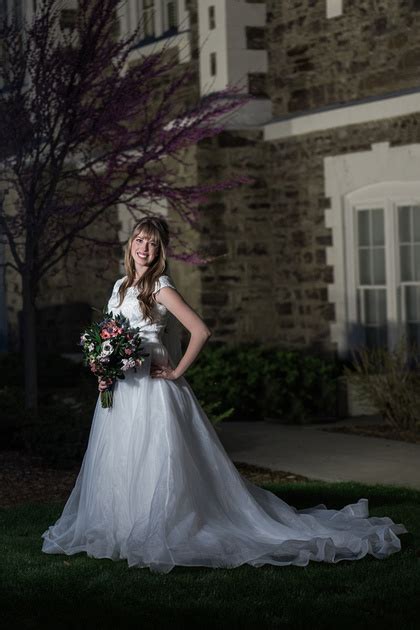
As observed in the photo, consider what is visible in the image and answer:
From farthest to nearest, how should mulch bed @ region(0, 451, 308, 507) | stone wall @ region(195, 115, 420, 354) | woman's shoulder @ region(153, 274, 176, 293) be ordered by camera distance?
stone wall @ region(195, 115, 420, 354) < mulch bed @ region(0, 451, 308, 507) < woman's shoulder @ region(153, 274, 176, 293)

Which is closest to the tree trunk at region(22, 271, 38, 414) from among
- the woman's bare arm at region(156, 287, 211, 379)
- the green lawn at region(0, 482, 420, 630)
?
the green lawn at region(0, 482, 420, 630)

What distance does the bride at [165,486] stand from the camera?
7.03 metres

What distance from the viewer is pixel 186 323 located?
7.20 meters

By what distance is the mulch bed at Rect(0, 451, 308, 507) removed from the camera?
9.39m

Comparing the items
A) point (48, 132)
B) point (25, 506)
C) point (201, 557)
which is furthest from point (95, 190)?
point (201, 557)

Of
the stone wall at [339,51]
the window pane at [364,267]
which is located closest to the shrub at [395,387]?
the window pane at [364,267]

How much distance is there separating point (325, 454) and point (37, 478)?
8.28 feet

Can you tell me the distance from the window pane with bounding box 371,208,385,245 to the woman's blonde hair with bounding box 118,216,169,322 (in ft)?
22.8

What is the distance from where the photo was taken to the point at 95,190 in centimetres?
1103

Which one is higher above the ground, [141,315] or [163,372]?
[141,315]

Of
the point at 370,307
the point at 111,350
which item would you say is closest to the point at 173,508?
the point at 111,350

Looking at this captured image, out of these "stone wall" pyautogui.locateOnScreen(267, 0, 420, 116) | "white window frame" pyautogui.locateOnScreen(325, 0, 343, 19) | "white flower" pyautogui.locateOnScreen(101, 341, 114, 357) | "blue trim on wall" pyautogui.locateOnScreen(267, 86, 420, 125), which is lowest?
"white flower" pyautogui.locateOnScreen(101, 341, 114, 357)

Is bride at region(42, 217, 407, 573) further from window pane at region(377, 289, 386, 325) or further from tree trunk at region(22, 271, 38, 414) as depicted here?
window pane at region(377, 289, 386, 325)

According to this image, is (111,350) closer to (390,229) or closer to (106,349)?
(106,349)
